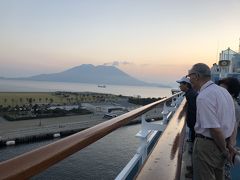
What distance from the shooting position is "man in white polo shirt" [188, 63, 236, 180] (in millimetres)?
2062

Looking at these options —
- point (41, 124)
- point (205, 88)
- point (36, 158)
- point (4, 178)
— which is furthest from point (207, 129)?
point (41, 124)

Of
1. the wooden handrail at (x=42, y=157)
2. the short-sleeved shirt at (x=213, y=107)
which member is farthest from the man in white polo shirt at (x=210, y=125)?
the wooden handrail at (x=42, y=157)

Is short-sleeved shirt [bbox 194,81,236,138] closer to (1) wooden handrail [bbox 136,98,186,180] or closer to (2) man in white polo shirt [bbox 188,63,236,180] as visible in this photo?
(2) man in white polo shirt [bbox 188,63,236,180]

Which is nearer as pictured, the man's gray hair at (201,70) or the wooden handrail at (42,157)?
the wooden handrail at (42,157)

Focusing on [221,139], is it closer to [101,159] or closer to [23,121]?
[101,159]

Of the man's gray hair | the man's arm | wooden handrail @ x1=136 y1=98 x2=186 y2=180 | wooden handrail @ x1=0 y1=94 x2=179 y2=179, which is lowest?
wooden handrail @ x1=136 y1=98 x2=186 y2=180

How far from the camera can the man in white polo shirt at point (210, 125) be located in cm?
206

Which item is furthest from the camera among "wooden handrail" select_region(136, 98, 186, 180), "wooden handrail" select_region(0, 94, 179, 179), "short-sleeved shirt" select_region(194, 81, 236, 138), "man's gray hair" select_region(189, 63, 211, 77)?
"man's gray hair" select_region(189, 63, 211, 77)

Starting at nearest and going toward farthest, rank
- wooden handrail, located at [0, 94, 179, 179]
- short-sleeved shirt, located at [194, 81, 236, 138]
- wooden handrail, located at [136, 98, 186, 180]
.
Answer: wooden handrail, located at [0, 94, 179, 179]
wooden handrail, located at [136, 98, 186, 180]
short-sleeved shirt, located at [194, 81, 236, 138]

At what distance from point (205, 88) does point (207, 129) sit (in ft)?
0.90

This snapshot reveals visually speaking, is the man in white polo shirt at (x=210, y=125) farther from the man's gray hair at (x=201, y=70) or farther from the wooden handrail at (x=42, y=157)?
the wooden handrail at (x=42, y=157)

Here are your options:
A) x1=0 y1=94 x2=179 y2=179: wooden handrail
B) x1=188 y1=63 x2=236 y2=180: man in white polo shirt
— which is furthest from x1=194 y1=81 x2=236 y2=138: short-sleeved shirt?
x1=0 y1=94 x2=179 y2=179: wooden handrail

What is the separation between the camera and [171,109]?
571cm

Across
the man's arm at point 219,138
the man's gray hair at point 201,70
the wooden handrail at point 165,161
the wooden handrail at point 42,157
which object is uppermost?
the man's gray hair at point 201,70
